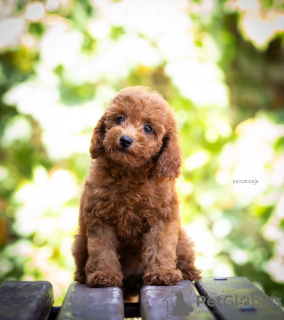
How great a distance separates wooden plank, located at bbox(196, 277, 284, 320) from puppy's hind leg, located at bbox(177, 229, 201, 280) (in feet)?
0.30

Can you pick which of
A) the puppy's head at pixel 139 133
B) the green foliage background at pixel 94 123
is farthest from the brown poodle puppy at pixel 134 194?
the green foliage background at pixel 94 123

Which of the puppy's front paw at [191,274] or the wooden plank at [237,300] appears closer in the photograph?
the wooden plank at [237,300]

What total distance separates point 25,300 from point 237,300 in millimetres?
1243

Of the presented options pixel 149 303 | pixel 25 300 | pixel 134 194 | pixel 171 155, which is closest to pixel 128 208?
pixel 134 194

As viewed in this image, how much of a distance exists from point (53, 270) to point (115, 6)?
3296 mm

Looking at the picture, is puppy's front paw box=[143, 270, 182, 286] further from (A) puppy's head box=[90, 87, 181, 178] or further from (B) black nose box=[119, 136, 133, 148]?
(B) black nose box=[119, 136, 133, 148]

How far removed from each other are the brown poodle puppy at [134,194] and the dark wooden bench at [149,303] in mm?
168

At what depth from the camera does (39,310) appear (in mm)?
2453

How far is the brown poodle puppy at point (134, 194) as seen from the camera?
2.84 m

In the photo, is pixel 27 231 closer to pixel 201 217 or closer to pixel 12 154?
pixel 12 154

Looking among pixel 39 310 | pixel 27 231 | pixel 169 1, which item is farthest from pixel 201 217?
pixel 39 310

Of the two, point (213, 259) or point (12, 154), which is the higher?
point (12, 154)

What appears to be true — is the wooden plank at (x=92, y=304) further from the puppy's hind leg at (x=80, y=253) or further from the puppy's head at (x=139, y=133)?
the puppy's head at (x=139, y=133)

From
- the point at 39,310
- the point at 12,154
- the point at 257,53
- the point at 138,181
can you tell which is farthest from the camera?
the point at 257,53
